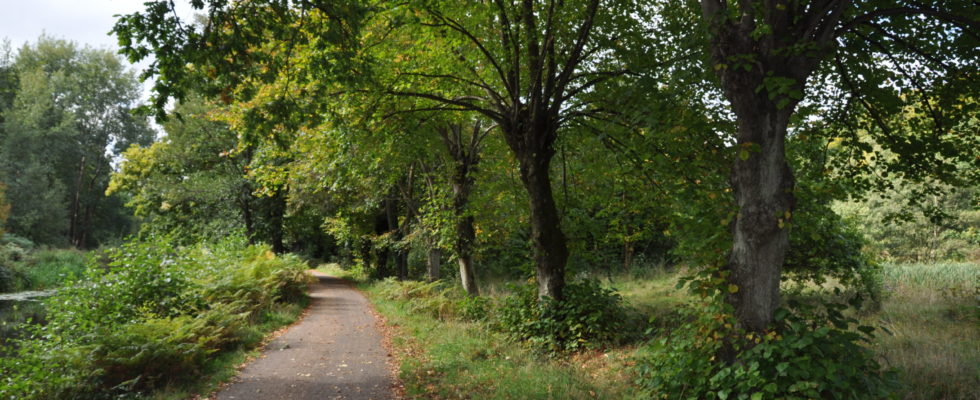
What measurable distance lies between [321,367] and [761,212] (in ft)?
21.4

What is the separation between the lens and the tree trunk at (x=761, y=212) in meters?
4.62

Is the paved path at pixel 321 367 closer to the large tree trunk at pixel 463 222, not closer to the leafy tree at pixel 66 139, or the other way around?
the large tree trunk at pixel 463 222

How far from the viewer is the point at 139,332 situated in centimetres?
679

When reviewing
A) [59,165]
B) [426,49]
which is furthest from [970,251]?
[59,165]

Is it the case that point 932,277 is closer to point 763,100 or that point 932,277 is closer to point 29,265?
point 763,100

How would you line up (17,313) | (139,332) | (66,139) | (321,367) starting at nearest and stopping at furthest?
(139,332), (321,367), (17,313), (66,139)

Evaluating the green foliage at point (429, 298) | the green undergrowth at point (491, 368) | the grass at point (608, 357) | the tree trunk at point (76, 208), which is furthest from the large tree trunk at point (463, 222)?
the tree trunk at point (76, 208)

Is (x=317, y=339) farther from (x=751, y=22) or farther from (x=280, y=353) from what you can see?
(x=751, y=22)

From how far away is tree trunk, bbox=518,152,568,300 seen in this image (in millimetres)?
8891

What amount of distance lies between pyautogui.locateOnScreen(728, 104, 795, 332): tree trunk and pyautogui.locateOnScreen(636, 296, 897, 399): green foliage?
0.65 ft

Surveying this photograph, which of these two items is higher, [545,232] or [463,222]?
[463,222]

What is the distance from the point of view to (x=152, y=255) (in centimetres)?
941

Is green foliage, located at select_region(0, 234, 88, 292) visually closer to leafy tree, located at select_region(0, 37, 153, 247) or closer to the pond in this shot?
the pond

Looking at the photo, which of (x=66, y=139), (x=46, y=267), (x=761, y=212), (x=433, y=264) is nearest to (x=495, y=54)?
(x=761, y=212)
